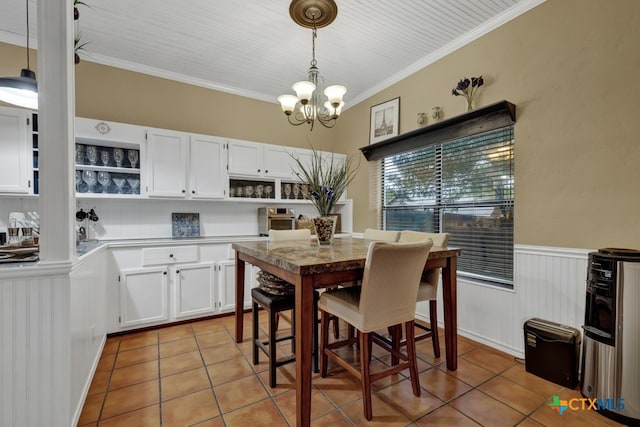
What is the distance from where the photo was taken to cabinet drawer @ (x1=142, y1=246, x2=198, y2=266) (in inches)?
113

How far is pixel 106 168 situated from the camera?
2945 mm

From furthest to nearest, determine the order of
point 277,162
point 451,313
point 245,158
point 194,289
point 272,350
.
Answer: point 277,162, point 245,158, point 194,289, point 451,313, point 272,350

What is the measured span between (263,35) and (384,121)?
177 centimetres

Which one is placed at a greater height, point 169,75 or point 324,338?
point 169,75

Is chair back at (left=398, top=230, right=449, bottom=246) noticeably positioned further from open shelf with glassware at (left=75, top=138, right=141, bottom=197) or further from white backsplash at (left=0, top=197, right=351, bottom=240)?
open shelf with glassware at (left=75, top=138, right=141, bottom=197)

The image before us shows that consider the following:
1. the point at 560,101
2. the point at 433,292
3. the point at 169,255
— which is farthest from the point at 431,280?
the point at 169,255

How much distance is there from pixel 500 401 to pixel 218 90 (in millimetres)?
4234

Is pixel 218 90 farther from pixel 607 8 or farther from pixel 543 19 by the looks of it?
pixel 607 8

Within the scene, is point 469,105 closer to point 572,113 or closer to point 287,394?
point 572,113

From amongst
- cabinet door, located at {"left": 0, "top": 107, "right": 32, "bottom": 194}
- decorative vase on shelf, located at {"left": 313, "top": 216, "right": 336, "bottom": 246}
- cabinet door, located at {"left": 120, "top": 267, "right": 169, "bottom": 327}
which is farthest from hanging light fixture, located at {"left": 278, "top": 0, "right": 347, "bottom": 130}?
cabinet door, located at {"left": 0, "top": 107, "right": 32, "bottom": 194}

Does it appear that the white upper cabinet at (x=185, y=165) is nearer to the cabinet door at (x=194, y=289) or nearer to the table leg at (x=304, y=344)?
the cabinet door at (x=194, y=289)

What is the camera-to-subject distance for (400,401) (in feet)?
5.89

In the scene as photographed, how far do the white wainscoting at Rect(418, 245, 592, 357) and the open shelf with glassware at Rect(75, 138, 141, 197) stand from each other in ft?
12.0

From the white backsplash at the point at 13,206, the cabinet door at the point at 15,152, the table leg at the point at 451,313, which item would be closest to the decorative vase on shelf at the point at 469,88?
the table leg at the point at 451,313
